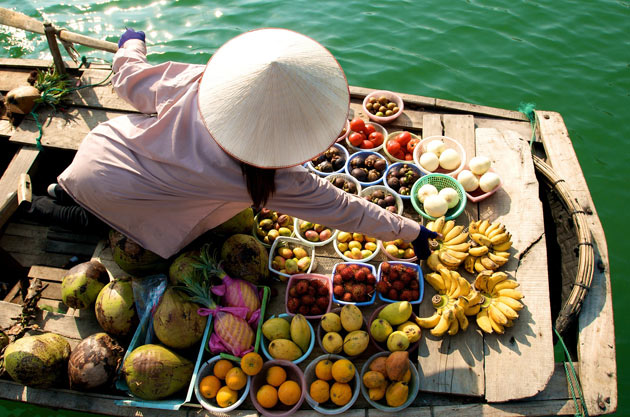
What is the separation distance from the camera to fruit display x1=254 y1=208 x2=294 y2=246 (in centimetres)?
378

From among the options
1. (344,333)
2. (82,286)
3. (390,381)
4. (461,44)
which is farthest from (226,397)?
(461,44)

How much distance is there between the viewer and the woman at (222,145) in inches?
77.5

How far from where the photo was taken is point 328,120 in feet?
6.75

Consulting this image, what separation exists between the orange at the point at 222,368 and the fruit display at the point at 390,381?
981 mm

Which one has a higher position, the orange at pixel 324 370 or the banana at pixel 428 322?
the banana at pixel 428 322

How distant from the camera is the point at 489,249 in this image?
346 cm

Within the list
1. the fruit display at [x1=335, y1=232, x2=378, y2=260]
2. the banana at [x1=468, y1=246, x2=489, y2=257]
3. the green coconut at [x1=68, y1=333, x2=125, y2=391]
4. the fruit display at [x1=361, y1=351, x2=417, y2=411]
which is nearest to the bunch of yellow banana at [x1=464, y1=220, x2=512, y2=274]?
the banana at [x1=468, y1=246, x2=489, y2=257]

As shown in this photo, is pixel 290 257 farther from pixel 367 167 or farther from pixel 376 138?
pixel 376 138

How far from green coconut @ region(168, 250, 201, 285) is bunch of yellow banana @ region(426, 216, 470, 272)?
1912mm

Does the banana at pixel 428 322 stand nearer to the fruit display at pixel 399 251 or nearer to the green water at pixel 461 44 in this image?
the fruit display at pixel 399 251

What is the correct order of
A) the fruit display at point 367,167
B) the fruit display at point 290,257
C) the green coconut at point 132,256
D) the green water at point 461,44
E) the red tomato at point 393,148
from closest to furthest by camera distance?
the green coconut at point 132,256 < the fruit display at point 290,257 < the fruit display at point 367,167 < the red tomato at point 393,148 < the green water at point 461,44

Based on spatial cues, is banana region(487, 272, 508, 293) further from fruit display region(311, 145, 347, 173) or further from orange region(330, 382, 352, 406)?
fruit display region(311, 145, 347, 173)

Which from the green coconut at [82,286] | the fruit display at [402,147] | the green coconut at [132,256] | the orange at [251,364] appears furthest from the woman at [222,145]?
the fruit display at [402,147]

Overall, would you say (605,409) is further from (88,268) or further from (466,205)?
(88,268)
